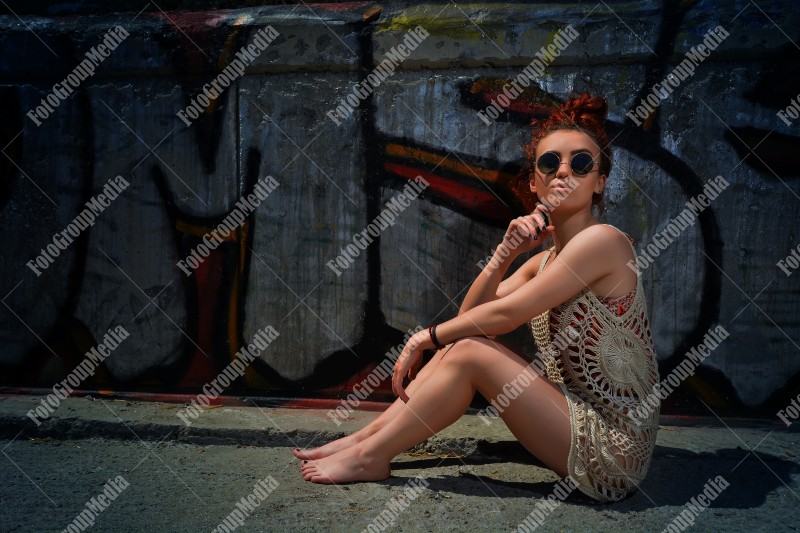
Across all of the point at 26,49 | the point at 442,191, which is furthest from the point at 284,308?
the point at 26,49

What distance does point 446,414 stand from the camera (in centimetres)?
262

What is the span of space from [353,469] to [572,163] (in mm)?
1643

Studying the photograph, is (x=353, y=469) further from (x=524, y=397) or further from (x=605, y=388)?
(x=605, y=388)

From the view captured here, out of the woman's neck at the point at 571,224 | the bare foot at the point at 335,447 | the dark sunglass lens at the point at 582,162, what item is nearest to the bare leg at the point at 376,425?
the bare foot at the point at 335,447

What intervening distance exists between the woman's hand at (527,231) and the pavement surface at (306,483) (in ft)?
3.54

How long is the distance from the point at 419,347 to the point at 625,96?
1922 mm

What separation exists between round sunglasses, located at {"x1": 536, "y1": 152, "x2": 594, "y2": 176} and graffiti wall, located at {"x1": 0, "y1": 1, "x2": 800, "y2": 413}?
33.4 inches

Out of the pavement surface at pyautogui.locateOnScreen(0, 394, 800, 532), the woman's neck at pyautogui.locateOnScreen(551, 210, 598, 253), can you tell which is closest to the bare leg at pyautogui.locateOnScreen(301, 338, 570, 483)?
the pavement surface at pyautogui.locateOnScreen(0, 394, 800, 532)

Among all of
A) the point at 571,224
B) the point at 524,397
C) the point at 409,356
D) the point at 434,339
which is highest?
the point at 571,224

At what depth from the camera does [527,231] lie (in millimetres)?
2697

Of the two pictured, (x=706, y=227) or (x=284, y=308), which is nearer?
(x=706, y=227)

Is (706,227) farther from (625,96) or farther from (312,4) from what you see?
(312,4)

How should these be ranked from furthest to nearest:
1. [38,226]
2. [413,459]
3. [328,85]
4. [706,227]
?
[38,226] → [328,85] → [706,227] → [413,459]

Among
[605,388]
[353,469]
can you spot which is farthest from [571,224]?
[353,469]
